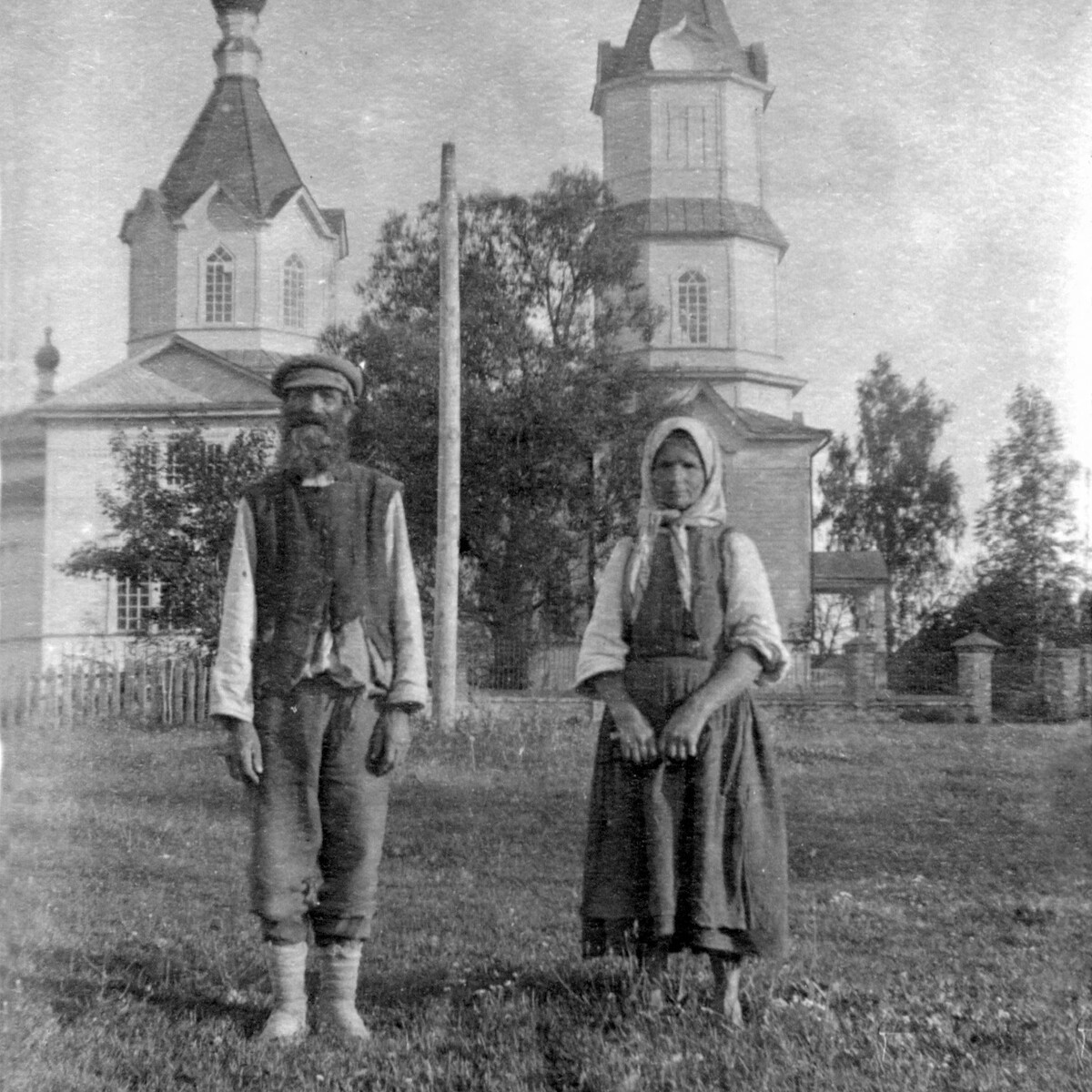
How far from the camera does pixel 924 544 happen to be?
591 centimetres

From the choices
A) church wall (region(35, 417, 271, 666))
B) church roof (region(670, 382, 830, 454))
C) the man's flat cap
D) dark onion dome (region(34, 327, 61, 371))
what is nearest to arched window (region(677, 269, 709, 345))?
church roof (region(670, 382, 830, 454))

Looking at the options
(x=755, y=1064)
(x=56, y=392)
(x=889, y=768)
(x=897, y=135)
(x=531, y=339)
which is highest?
(x=897, y=135)

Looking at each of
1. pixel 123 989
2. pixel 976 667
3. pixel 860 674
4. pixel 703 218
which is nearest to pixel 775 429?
pixel 703 218

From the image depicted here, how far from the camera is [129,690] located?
14.8ft

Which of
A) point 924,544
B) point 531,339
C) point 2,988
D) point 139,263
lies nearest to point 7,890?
point 2,988

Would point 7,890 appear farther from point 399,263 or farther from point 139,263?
point 399,263

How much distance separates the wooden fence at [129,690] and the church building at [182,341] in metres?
0.09

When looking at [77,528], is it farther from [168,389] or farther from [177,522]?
[168,389]

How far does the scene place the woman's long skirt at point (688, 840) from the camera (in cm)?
321

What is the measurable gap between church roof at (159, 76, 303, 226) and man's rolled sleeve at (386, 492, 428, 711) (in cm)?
165

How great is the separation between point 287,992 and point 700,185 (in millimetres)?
3473

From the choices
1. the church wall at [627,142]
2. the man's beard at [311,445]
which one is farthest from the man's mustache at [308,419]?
the church wall at [627,142]

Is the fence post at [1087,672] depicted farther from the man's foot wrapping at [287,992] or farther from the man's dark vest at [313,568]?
the man's foot wrapping at [287,992]

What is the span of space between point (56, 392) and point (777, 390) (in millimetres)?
2427
